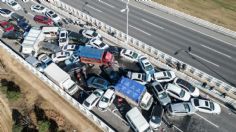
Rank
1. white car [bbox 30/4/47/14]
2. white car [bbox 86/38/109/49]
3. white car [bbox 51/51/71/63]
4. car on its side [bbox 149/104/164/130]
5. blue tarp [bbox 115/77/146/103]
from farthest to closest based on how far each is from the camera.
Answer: white car [bbox 30/4/47/14], white car [bbox 86/38/109/49], white car [bbox 51/51/71/63], blue tarp [bbox 115/77/146/103], car on its side [bbox 149/104/164/130]

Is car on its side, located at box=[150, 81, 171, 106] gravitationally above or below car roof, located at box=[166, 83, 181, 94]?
below

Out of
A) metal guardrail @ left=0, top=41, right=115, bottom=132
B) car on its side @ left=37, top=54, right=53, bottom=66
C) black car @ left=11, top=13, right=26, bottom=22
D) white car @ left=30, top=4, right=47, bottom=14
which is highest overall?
white car @ left=30, top=4, right=47, bottom=14

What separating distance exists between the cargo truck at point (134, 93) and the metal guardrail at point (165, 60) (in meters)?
8.40

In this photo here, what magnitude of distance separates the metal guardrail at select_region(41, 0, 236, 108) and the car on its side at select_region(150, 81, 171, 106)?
5.58 m

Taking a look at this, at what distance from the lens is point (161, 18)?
60.3m

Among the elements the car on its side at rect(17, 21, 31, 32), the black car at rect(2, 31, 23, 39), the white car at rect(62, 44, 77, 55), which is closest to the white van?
the white car at rect(62, 44, 77, 55)

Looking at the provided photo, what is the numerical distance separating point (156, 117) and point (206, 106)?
312 inches

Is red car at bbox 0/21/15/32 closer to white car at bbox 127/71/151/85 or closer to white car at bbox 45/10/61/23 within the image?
white car at bbox 45/10/61/23

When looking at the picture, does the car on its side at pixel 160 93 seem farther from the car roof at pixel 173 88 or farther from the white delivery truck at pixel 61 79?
the white delivery truck at pixel 61 79

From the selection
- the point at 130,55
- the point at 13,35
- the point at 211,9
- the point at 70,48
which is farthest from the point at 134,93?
the point at 211,9

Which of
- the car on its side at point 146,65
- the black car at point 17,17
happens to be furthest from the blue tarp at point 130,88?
the black car at point 17,17

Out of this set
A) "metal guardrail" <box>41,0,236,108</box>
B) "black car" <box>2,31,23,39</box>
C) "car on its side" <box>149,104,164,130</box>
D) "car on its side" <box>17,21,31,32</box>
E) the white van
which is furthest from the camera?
"car on its side" <box>17,21,31,32</box>

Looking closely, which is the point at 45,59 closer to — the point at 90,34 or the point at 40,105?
the point at 40,105

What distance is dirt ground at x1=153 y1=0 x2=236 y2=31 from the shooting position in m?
60.7
